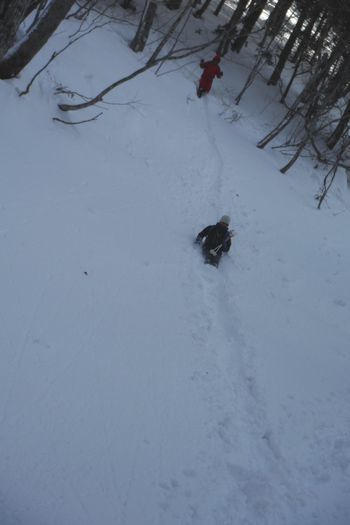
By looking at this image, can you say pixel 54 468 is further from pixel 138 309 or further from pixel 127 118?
A: pixel 127 118

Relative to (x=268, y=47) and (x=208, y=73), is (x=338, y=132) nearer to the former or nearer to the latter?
(x=268, y=47)

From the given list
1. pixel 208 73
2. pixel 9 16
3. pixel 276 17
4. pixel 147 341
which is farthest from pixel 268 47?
pixel 147 341

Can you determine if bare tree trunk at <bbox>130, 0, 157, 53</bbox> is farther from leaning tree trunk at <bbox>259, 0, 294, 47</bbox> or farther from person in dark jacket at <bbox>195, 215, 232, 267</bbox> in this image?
person in dark jacket at <bbox>195, 215, 232, 267</bbox>

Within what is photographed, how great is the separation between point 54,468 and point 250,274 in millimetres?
5576

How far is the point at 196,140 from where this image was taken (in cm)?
→ 1208

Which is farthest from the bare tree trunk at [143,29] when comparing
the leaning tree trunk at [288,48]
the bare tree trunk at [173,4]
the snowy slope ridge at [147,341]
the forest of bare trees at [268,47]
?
the leaning tree trunk at [288,48]

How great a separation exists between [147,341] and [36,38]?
476cm

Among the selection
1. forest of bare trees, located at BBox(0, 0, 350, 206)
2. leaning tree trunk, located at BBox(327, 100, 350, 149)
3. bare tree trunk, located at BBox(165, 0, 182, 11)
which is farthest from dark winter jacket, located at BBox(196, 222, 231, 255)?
bare tree trunk, located at BBox(165, 0, 182, 11)

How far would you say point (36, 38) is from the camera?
7004mm

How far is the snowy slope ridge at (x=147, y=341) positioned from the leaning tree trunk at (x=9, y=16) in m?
1.51

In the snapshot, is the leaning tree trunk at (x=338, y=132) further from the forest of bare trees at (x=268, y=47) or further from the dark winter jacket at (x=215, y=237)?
the dark winter jacket at (x=215, y=237)

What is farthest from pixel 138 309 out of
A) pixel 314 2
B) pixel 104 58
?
pixel 314 2

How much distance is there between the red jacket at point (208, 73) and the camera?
14.1 metres

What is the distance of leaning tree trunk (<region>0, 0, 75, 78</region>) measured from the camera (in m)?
6.68
